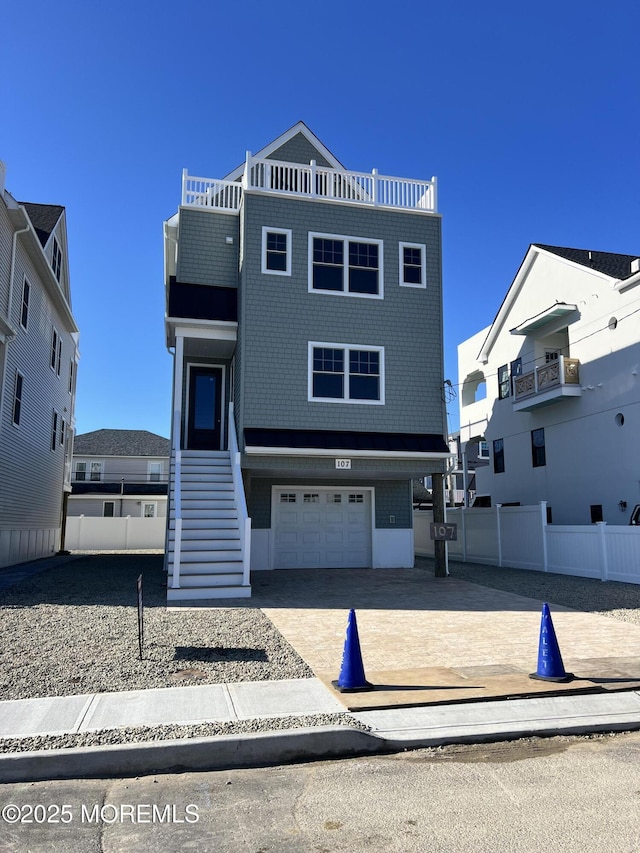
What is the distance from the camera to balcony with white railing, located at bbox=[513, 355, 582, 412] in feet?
70.5

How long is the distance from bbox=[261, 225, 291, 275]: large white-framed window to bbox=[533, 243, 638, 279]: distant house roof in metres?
11.0

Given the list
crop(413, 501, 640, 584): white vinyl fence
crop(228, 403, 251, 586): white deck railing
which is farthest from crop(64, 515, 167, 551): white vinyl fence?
crop(228, 403, 251, 586): white deck railing

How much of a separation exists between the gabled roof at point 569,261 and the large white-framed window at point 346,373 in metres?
9.09

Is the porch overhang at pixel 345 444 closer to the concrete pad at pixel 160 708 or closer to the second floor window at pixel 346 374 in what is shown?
the second floor window at pixel 346 374

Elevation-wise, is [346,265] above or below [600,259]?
below

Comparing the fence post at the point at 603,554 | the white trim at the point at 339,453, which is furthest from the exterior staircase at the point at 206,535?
the fence post at the point at 603,554

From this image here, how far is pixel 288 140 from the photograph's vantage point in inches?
733

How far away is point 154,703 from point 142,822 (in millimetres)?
1892

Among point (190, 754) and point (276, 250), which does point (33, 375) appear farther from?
point (190, 754)

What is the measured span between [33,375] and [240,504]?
35.1 ft

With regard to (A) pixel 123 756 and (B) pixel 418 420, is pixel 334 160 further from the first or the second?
(A) pixel 123 756

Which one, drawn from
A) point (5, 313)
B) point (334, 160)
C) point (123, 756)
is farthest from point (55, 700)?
point (334, 160)

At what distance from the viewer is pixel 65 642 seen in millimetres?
8172

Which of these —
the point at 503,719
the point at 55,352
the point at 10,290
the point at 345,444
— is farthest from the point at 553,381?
the point at 55,352
